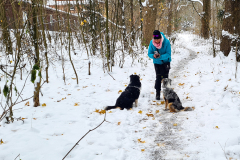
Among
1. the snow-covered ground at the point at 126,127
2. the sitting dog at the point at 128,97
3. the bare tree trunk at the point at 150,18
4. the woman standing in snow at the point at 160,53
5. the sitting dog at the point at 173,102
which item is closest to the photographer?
the snow-covered ground at the point at 126,127

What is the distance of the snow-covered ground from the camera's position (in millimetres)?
3115

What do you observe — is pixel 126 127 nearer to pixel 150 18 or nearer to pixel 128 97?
pixel 128 97

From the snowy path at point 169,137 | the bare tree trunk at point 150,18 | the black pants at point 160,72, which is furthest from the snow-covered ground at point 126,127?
the bare tree trunk at point 150,18

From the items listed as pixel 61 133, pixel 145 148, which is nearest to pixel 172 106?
pixel 145 148

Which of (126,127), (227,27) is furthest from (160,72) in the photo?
(227,27)

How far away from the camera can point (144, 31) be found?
1544 centimetres

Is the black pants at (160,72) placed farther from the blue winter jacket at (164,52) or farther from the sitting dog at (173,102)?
the sitting dog at (173,102)

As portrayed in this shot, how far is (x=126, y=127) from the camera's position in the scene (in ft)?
13.7

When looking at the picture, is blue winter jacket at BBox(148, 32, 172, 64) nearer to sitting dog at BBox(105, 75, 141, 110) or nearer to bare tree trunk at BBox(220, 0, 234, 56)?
sitting dog at BBox(105, 75, 141, 110)

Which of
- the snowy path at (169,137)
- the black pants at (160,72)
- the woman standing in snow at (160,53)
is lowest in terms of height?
the snowy path at (169,137)

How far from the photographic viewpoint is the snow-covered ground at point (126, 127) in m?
3.12

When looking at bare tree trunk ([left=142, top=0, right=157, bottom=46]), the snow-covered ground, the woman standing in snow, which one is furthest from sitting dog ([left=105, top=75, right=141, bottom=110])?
bare tree trunk ([left=142, top=0, right=157, bottom=46])

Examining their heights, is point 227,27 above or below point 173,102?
above

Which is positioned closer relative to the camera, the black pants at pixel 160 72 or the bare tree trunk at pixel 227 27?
the black pants at pixel 160 72
